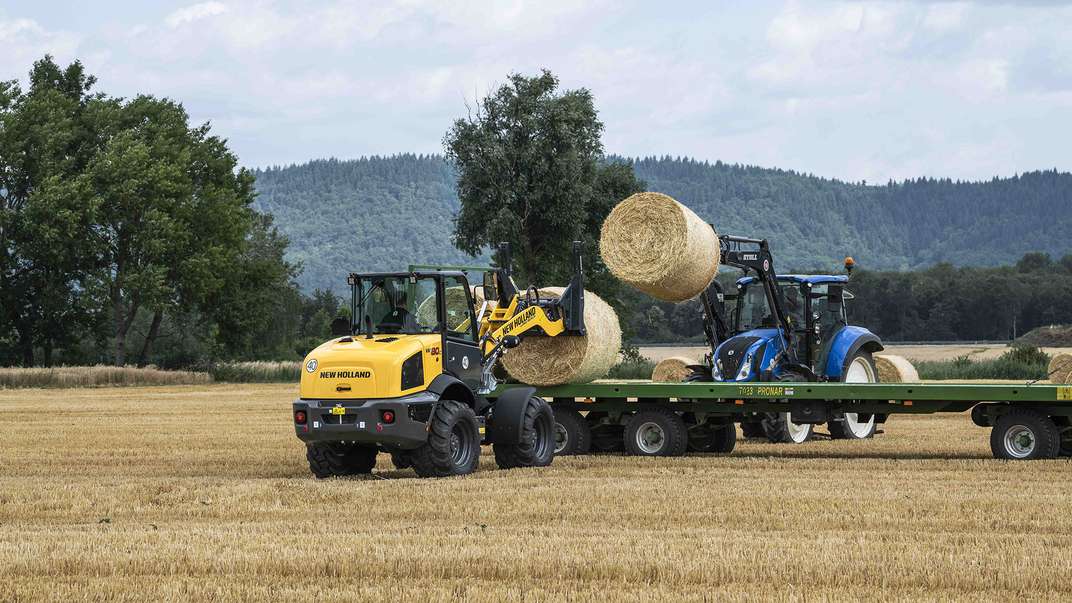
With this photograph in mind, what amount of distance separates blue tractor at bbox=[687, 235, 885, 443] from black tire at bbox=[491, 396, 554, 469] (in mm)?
3593

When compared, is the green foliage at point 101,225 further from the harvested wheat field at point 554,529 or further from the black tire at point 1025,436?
the black tire at point 1025,436

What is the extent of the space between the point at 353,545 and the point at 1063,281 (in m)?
107

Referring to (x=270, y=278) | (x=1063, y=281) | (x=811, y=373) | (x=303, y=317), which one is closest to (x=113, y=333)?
(x=270, y=278)

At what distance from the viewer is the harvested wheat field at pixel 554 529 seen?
10422mm

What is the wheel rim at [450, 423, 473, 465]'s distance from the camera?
17.8 metres

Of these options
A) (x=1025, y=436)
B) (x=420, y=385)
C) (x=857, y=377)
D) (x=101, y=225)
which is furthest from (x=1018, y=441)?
(x=101, y=225)

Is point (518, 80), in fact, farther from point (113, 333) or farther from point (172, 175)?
point (113, 333)

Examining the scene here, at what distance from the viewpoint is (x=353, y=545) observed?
12023 millimetres

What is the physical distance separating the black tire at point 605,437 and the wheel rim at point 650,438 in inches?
21.2

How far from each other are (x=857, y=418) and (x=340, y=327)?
32.7 ft

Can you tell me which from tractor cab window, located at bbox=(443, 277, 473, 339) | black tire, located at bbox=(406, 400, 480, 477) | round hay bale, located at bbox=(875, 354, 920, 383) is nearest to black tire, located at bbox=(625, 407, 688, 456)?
tractor cab window, located at bbox=(443, 277, 473, 339)

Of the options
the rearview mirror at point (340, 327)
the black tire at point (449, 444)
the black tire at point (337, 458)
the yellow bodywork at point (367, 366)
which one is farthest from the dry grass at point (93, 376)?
the rearview mirror at point (340, 327)

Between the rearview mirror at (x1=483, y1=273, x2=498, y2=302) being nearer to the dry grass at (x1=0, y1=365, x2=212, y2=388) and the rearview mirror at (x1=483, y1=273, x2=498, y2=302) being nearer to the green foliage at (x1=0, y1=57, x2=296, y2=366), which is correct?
the dry grass at (x1=0, y1=365, x2=212, y2=388)

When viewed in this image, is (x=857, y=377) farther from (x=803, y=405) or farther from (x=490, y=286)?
(x=490, y=286)
